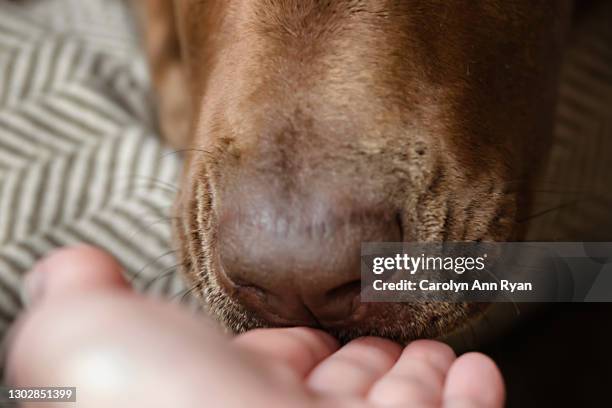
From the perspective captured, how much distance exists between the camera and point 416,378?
1.04 m

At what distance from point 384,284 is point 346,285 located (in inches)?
2.8

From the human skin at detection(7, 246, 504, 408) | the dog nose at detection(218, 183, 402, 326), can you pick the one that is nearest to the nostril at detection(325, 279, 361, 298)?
the dog nose at detection(218, 183, 402, 326)

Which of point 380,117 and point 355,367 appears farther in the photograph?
point 380,117

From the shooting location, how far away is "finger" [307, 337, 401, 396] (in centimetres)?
96

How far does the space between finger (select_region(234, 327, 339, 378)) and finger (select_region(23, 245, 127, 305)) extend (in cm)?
18

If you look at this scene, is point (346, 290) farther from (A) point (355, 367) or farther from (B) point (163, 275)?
(B) point (163, 275)

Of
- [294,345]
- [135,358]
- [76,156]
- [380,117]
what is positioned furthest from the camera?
[76,156]

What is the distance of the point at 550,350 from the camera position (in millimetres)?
2221

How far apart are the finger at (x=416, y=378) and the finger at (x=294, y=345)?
102mm

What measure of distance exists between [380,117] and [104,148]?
42.5 inches

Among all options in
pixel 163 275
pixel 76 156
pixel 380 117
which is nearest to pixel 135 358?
pixel 380 117

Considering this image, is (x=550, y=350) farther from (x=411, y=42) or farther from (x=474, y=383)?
(x=474, y=383)

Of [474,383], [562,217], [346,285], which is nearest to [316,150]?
[346,285]

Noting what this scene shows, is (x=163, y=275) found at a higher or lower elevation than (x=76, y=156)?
lower
